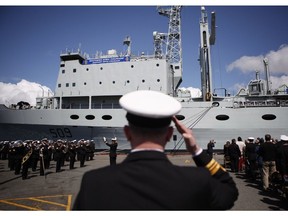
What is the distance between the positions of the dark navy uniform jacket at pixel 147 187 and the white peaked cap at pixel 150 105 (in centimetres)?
21

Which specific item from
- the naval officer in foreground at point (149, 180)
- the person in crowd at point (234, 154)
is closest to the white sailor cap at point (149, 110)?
the naval officer in foreground at point (149, 180)

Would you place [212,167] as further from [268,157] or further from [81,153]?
[81,153]

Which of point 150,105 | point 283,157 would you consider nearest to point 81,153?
point 283,157

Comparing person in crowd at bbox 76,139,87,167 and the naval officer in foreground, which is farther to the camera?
person in crowd at bbox 76,139,87,167

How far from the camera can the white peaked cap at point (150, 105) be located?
1146mm

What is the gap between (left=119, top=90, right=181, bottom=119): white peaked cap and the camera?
115 centimetres

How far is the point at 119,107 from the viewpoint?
18906mm

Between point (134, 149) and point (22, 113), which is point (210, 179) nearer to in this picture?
point (134, 149)

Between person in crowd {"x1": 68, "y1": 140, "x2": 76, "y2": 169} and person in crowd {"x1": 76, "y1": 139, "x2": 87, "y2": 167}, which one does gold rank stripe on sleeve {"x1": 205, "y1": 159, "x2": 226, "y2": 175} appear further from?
person in crowd {"x1": 76, "y1": 139, "x2": 87, "y2": 167}

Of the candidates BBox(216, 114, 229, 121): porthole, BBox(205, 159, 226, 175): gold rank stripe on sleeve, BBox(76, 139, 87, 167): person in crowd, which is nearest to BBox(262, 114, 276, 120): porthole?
BBox(216, 114, 229, 121): porthole

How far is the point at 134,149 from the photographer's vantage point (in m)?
1.15

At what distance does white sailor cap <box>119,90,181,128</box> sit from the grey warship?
50.4ft

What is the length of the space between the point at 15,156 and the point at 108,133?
7583mm

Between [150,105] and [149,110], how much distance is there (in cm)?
4
